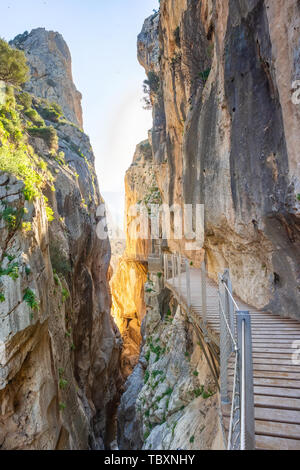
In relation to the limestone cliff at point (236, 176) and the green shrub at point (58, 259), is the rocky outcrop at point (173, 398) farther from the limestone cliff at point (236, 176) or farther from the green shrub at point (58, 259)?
the green shrub at point (58, 259)

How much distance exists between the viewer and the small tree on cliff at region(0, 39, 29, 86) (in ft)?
63.4

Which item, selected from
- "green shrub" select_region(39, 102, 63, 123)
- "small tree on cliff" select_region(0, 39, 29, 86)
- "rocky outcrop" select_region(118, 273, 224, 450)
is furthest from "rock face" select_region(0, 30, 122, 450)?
"small tree on cliff" select_region(0, 39, 29, 86)

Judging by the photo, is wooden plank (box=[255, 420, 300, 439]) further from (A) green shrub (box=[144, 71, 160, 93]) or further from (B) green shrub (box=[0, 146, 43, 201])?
(A) green shrub (box=[144, 71, 160, 93])

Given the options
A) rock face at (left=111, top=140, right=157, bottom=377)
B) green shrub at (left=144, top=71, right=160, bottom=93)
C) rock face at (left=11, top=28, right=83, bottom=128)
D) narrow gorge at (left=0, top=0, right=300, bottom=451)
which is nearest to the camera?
narrow gorge at (left=0, top=0, right=300, bottom=451)

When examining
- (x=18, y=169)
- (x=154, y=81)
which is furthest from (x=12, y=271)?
(x=154, y=81)

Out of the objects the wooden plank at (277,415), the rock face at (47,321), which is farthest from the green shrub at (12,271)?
the wooden plank at (277,415)

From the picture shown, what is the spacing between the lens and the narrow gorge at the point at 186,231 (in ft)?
18.7

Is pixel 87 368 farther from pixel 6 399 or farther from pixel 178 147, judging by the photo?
pixel 178 147

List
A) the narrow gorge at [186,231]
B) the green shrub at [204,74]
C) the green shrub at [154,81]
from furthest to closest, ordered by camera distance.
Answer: the green shrub at [154,81], the green shrub at [204,74], the narrow gorge at [186,231]

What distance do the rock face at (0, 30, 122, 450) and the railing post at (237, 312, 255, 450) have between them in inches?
298

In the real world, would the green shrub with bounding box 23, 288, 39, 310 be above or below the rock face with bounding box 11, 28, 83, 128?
below

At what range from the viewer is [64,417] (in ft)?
33.6

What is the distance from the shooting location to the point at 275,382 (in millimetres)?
3336

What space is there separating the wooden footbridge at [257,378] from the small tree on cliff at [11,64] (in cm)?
2435
